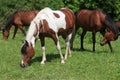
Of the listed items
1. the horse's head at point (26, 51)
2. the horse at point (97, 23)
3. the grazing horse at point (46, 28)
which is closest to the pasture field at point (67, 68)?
the horse's head at point (26, 51)

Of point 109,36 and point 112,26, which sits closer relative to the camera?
point 112,26

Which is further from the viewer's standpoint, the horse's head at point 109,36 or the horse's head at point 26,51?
the horse's head at point 109,36

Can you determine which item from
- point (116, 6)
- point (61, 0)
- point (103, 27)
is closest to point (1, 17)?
point (61, 0)

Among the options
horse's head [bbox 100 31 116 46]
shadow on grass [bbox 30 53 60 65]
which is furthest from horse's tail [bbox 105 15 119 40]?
shadow on grass [bbox 30 53 60 65]

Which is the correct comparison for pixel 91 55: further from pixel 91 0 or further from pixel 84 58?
pixel 91 0

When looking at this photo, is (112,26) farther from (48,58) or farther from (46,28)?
(46,28)

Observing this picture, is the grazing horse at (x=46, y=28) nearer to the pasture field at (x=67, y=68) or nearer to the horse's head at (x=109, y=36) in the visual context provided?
the pasture field at (x=67, y=68)

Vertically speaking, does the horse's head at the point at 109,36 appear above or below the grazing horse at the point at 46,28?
below

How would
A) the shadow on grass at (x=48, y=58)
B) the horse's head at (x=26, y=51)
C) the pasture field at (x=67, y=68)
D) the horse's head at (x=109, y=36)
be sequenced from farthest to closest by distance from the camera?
the horse's head at (x=109, y=36), the shadow on grass at (x=48, y=58), the horse's head at (x=26, y=51), the pasture field at (x=67, y=68)

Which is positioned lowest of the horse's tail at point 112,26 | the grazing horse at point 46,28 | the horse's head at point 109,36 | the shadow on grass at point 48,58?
the shadow on grass at point 48,58

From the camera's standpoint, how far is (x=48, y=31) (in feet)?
35.7

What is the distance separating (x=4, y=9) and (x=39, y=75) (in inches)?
744

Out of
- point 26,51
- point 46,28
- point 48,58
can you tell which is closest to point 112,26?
point 48,58

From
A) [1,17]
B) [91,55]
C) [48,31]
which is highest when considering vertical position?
[48,31]
